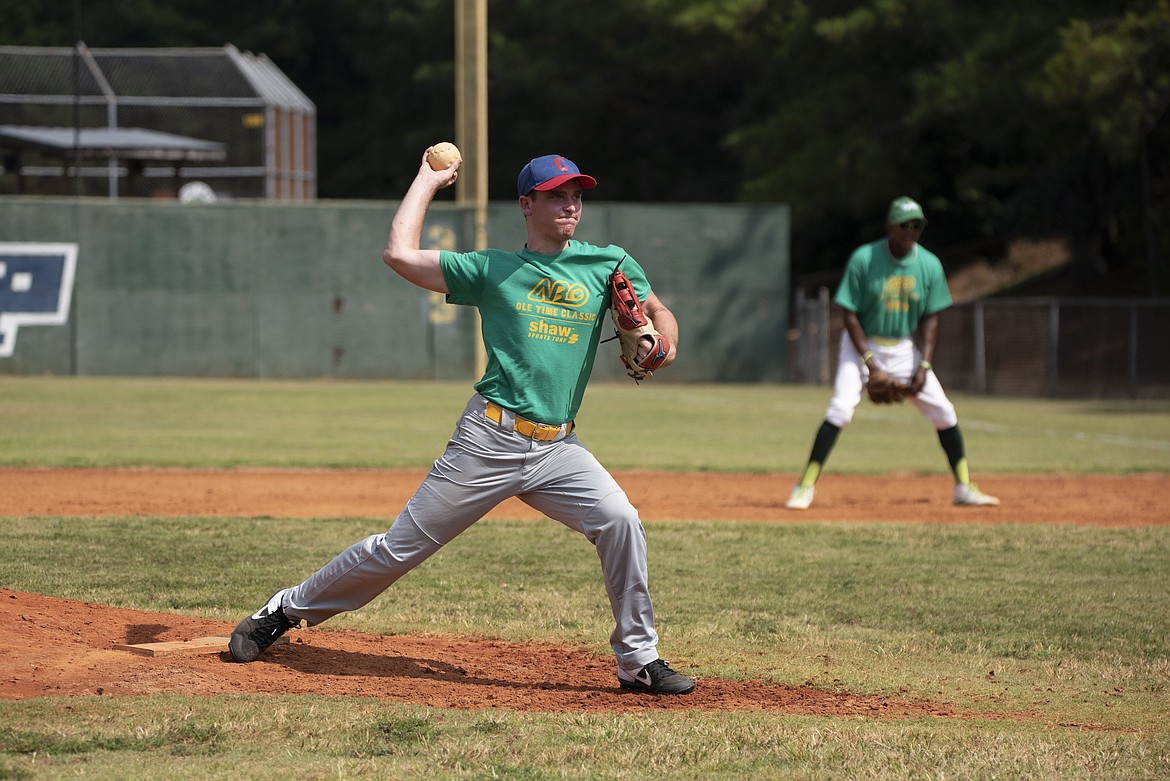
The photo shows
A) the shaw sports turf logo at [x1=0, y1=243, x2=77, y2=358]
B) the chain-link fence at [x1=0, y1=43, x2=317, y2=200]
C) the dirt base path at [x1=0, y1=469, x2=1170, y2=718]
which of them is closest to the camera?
the dirt base path at [x1=0, y1=469, x2=1170, y2=718]

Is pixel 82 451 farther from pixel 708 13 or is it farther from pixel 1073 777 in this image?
pixel 708 13

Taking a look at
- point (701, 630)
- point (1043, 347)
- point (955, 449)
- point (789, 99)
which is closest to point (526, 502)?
point (701, 630)

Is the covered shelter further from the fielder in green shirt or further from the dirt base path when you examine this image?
the dirt base path

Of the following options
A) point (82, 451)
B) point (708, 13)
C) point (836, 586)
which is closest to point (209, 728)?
point (836, 586)

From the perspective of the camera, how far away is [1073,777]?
4.25 metres

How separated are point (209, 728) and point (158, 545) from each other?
4096mm

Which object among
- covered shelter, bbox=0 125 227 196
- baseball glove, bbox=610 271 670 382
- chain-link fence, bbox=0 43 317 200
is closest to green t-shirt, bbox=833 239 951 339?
baseball glove, bbox=610 271 670 382

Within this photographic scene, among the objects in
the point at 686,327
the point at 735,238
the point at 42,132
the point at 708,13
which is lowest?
the point at 686,327

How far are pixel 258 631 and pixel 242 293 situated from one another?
22.1 metres

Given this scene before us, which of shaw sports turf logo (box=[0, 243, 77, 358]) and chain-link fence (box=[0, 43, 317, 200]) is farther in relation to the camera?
chain-link fence (box=[0, 43, 317, 200])

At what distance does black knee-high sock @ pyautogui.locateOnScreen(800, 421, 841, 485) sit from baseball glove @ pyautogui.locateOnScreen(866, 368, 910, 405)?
1.21 feet

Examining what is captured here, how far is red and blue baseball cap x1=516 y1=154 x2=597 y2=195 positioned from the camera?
5.05 meters

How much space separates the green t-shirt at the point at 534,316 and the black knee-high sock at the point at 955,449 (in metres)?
5.72

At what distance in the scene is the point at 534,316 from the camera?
5.18 m
